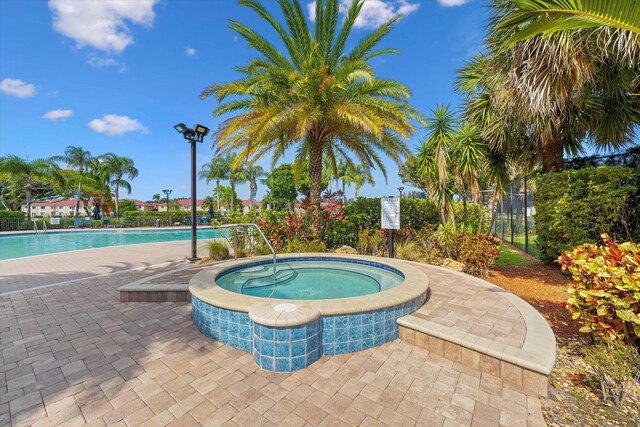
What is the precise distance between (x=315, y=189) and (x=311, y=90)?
3.45 m

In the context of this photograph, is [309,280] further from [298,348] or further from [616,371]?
[616,371]

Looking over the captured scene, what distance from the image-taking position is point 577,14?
257cm

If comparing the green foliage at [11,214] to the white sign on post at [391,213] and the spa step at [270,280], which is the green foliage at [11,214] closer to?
the spa step at [270,280]

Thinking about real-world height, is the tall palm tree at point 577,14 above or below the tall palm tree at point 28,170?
below

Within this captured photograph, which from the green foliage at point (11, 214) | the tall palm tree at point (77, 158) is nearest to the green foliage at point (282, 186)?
the tall palm tree at point (77, 158)

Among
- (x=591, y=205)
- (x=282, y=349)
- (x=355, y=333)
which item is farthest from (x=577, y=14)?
(x=591, y=205)

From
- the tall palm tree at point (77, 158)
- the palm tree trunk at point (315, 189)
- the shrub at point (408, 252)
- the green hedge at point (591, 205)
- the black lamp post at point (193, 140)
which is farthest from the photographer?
the tall palm tree at point (77, 158)

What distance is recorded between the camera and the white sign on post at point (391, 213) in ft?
26.6

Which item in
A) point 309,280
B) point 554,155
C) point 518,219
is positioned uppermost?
point 554,155

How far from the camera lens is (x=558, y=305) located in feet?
16.3

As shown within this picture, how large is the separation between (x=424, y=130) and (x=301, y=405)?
30.2 feet

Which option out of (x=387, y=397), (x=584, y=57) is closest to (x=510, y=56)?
(x=584, y=57)

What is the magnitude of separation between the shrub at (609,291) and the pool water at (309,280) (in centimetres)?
288

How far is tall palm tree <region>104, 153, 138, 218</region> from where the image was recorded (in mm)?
34969
